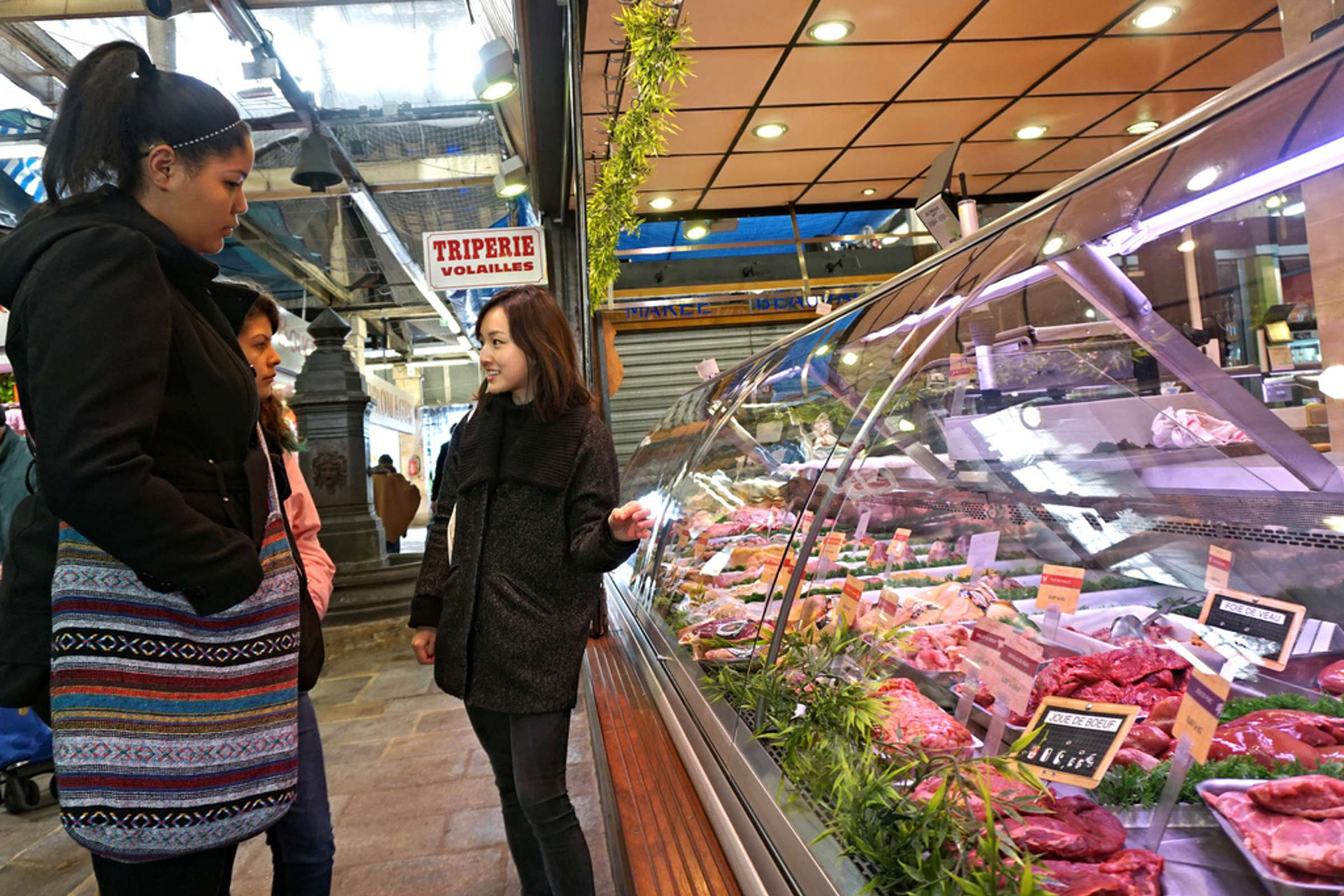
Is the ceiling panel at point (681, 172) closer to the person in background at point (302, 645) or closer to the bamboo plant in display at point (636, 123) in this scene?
the bamboo plant in display at point (636, 123)

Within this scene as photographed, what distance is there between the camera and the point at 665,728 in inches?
99.4

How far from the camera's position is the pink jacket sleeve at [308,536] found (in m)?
2.15

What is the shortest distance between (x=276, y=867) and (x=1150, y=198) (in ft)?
7.23

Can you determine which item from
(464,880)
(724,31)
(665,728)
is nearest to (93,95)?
(665,728)

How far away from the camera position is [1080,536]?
76.2 inches

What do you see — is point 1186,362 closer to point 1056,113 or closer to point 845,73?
point 845,73

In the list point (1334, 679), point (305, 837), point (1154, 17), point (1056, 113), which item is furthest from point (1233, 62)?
point (305, 837)

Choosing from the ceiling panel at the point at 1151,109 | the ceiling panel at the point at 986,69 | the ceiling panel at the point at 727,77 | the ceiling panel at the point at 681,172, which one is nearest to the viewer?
the ceiling panel at the point at 727,77

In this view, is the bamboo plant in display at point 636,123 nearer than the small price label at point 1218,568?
No

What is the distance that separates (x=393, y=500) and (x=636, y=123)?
235 inches

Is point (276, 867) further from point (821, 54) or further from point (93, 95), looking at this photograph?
point (821, 54)

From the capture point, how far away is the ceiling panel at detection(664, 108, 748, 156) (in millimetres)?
6336

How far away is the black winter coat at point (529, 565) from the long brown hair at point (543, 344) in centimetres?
4

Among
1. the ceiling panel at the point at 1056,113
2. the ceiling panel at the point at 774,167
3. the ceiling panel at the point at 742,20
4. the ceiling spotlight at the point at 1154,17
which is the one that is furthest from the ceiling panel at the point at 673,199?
the ceiling spotlight at the point at 1154,17
